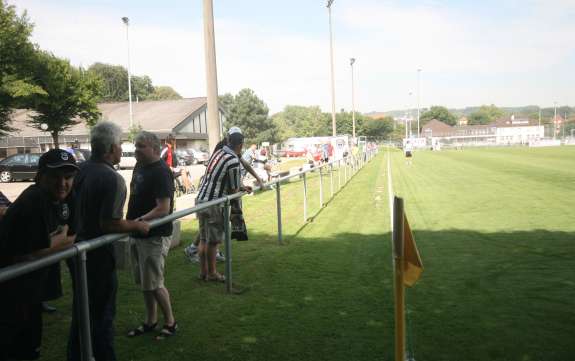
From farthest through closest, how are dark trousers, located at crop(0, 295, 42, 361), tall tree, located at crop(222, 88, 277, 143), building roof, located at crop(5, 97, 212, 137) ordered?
tall tree, located at crop(222, 88, 277, 143), building roof, located at crop(5, 97, 212, 137), dark trousers, located at crop(0, 295, 42, 361)

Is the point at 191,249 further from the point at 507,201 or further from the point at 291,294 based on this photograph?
the point at 507,201

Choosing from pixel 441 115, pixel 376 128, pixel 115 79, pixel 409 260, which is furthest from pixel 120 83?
pixel 441 115

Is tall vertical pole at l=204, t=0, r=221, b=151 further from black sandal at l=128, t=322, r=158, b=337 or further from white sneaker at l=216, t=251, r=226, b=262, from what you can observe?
black sandal at l=128, t=322, r=158, b=337

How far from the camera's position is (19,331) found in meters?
2.58

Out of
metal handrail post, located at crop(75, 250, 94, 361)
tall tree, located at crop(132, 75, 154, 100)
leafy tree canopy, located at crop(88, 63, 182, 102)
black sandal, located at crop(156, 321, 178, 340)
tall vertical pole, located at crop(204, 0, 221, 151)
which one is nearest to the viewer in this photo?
metal handrail post, located at crop(75, 250, 94, 361)

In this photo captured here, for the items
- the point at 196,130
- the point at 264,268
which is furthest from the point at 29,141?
the point at 264,268

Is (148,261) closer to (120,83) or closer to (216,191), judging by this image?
(216,191)

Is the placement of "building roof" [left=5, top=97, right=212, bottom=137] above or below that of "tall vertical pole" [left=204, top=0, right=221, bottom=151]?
above

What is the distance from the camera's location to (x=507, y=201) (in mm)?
12766

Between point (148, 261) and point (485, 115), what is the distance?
184491mm

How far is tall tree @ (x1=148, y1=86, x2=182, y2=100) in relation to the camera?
9720cm

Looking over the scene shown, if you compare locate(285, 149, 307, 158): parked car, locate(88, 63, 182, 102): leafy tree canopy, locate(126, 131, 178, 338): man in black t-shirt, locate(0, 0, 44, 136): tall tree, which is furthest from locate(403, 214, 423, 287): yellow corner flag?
locate(88, 63, 182, 102): leafy tree canopy

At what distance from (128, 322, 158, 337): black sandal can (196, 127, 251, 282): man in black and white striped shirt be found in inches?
62.4

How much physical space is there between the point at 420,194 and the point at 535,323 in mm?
11014
